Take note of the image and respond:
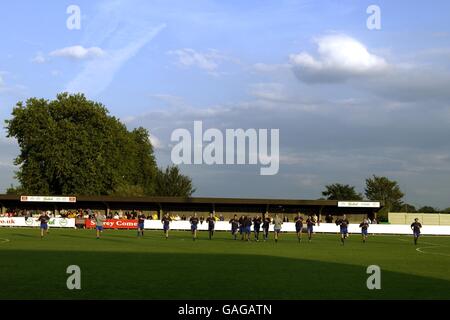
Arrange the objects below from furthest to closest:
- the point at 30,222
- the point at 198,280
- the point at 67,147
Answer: the point at 67,147 < the point at 30,222 < the point at 198,280

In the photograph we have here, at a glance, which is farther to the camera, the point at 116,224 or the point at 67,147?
the point at 67,147

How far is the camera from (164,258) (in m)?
25.1

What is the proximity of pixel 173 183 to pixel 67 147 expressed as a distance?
4042cm

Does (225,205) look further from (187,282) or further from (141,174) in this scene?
(187,282)

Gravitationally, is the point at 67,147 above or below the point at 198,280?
above

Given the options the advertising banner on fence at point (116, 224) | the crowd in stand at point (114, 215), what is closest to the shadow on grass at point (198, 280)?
the advertising banner on fence at point (116, 224)

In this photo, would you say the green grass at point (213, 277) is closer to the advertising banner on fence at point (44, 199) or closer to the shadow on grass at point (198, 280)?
the shadow on grass at point (198, 280)

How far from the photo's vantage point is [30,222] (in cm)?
6444

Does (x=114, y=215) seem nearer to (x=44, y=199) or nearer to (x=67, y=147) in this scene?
(x=44, y=199)

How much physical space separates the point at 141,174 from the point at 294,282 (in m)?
86.0

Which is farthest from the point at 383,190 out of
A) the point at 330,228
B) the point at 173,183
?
the point at 330,228

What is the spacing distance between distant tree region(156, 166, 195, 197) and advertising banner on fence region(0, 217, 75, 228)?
50.8 metres
